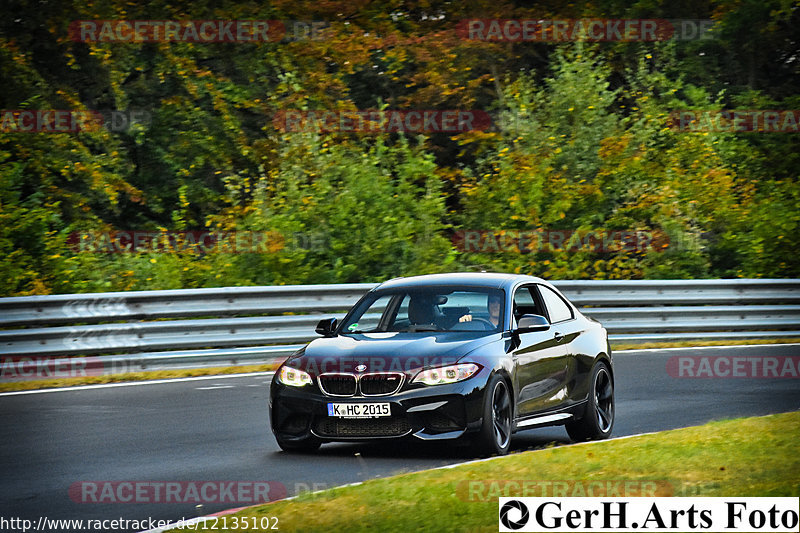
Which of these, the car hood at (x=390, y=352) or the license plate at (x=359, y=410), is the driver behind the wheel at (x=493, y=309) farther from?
the license plate at (x=359, y=410)

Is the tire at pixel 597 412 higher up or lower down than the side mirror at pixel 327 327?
lower down

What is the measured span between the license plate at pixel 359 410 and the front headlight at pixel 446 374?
30 cm

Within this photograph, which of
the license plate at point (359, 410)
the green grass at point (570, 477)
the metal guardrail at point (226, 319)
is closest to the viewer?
the green grass at point (570, 477)

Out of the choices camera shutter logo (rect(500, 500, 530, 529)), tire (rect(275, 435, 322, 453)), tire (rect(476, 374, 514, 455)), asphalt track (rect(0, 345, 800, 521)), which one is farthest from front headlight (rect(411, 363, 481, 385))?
camera shutter logo (rect(500, 500, 530, 529))

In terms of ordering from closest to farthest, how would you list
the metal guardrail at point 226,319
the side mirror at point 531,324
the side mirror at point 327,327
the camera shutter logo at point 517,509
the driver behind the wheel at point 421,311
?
the camera shutter logo at point 517,509, the side mirror at point 531,324, the driver behind the wheel at point 421,311, the side mirror at point 327,327, the metal guardrail at point 226,319

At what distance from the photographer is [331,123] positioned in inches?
1182

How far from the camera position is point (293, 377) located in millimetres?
10836

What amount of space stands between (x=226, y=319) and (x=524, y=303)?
7.09 metres

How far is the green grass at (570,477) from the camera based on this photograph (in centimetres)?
773

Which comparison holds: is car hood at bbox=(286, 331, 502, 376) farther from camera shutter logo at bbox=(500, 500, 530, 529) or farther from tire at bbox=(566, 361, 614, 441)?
camera shutter logo at bbox=(500, 500, 530, 529)

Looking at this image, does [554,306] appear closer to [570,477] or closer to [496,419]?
[496,419]

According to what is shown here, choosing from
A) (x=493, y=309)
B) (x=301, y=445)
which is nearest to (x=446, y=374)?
(x=493, y=309)

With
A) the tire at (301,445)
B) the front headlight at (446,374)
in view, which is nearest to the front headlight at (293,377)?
the tire at (301,445)

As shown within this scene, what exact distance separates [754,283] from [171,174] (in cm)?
1414
